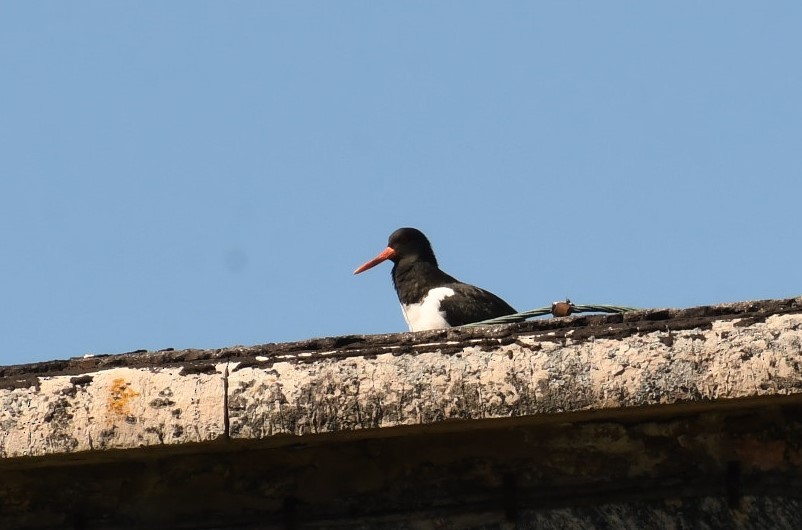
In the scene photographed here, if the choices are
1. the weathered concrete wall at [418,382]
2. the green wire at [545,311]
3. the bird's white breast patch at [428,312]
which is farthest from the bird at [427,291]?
the weathered concrete wall at [418,382]

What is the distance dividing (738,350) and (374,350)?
704mm

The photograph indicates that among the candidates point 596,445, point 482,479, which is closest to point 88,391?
point 482,479

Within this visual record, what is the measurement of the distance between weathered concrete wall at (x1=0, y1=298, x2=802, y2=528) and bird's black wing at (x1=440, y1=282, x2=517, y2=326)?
257 inches

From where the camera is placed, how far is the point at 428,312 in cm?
Answer: 996

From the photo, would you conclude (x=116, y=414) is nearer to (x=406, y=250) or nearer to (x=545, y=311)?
(x=545, y=311)

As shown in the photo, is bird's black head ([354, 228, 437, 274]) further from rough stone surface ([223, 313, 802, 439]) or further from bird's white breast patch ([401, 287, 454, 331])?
rough stone surface ([223, 313, 802, 439])

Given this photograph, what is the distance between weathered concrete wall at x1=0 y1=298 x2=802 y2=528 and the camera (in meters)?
2.90

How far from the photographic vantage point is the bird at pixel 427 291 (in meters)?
9.88

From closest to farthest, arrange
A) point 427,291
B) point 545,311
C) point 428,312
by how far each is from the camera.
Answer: point 545,311, point 428,312, point 427,291

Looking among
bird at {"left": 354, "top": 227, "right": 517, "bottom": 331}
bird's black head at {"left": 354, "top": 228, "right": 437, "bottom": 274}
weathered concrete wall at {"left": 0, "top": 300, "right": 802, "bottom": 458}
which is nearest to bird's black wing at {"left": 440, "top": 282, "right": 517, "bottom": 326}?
bird at {"left": 354, "top": 227, "right": 517, "bottom": 331}

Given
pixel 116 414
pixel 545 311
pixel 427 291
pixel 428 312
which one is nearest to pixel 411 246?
pixel 427 291

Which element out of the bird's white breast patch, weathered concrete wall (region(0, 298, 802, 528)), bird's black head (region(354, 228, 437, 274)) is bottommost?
weathered concrete wall (region(0, 298, 802, 528))

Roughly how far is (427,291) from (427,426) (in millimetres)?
7508

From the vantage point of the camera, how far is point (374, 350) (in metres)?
3.03
